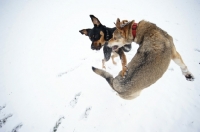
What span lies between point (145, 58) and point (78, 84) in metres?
3.15

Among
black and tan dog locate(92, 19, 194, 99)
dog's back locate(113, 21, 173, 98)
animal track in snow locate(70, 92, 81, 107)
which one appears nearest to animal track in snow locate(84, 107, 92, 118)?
animal track in snow locate(70, 92, 81, 107)

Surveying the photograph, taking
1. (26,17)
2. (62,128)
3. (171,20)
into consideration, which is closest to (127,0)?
(171,20)

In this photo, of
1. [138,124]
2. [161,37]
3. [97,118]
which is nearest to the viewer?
[161,37]

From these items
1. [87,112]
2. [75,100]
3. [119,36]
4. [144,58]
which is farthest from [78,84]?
[144,58]

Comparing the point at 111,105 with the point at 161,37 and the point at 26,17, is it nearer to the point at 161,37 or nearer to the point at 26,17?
the point at 161,37

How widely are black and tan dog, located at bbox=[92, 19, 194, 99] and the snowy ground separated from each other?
4.38 ft

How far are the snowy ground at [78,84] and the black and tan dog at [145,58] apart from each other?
133 centimetres

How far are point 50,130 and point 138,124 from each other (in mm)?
2919

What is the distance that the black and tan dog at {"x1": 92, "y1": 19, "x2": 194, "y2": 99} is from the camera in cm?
326

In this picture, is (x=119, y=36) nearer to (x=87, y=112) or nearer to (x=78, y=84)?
(x=78, y=84)

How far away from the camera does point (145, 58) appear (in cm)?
336

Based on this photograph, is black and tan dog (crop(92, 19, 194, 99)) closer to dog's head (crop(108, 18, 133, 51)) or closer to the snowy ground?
dog's head (crop(108, 18, 133, 51))

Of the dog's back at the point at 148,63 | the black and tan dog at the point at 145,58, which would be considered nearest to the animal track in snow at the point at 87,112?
the black and tan dog at the point at 145,58

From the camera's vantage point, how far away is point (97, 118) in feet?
15.1
